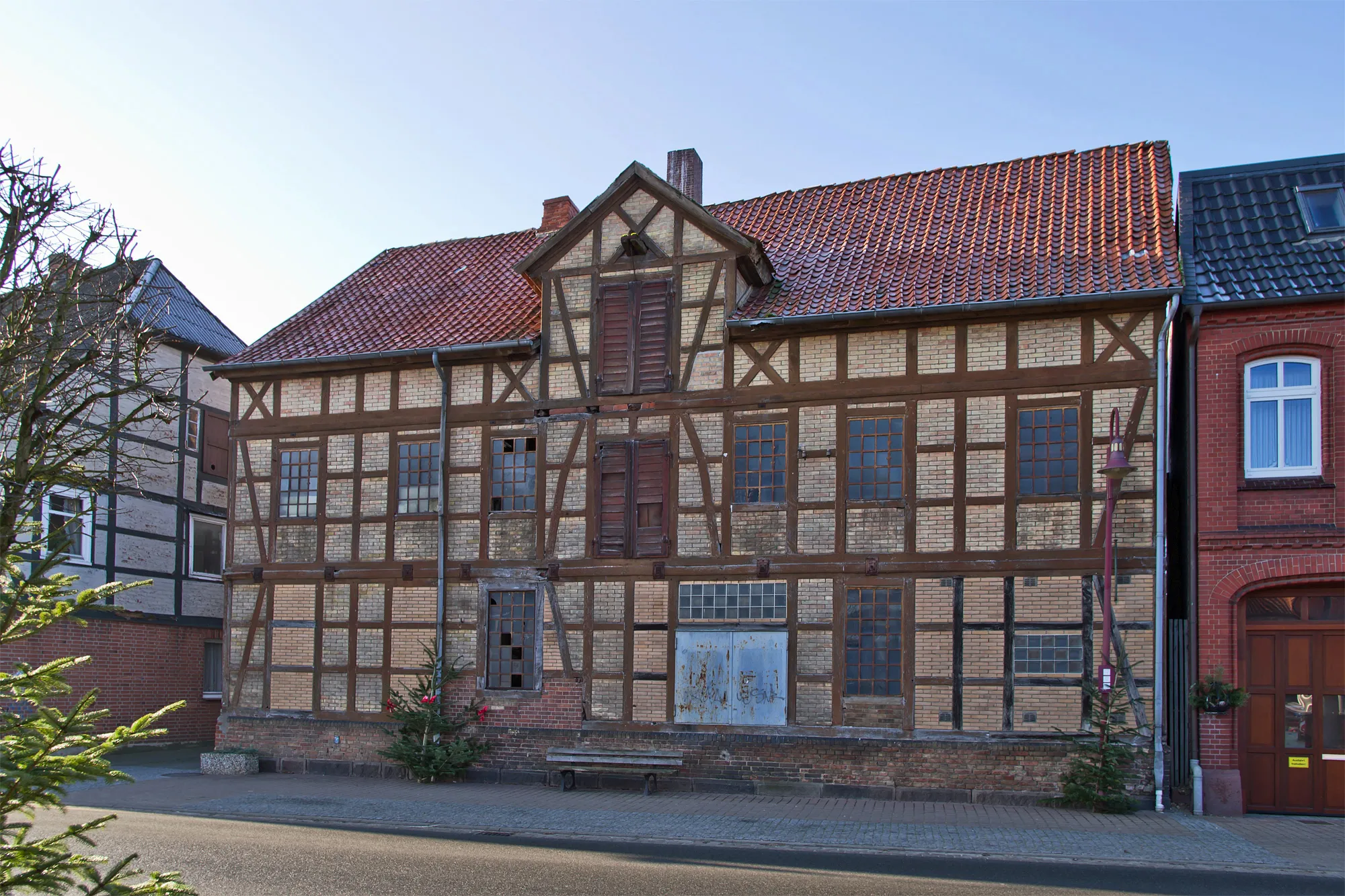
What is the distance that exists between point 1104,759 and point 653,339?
29.0ft

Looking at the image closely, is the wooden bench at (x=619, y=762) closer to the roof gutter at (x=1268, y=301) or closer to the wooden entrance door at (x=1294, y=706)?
the wooden entrance door at (x=1294, y=706)

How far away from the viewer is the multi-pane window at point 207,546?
87.7ft

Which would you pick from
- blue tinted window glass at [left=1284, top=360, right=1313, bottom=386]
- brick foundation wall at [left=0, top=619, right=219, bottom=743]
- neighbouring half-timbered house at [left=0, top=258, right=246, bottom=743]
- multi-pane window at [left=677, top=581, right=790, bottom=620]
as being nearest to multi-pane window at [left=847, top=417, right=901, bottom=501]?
multi-pane window at [left=677, top=581, right=790, bottom=620]

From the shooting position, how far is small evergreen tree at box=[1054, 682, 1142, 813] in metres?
15.3

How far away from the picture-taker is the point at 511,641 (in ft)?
63.1

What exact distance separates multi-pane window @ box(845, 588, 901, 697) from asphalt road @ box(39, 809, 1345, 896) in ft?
15.2

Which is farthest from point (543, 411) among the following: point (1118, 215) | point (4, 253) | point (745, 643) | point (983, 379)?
point (4, 253)

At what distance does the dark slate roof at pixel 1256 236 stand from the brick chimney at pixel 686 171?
8580mm

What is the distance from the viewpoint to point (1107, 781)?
15.3 m

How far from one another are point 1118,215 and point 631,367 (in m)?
7.78

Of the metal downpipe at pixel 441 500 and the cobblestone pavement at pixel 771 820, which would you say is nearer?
the cobblestone pavement at pixel 771 820

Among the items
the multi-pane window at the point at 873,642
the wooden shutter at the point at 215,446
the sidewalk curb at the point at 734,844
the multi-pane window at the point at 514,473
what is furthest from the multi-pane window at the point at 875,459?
the wooden shutter at the point at 215,446

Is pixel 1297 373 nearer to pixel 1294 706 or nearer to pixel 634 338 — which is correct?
pixel 1294 706

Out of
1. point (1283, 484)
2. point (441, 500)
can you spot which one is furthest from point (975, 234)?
point (441, 500)
